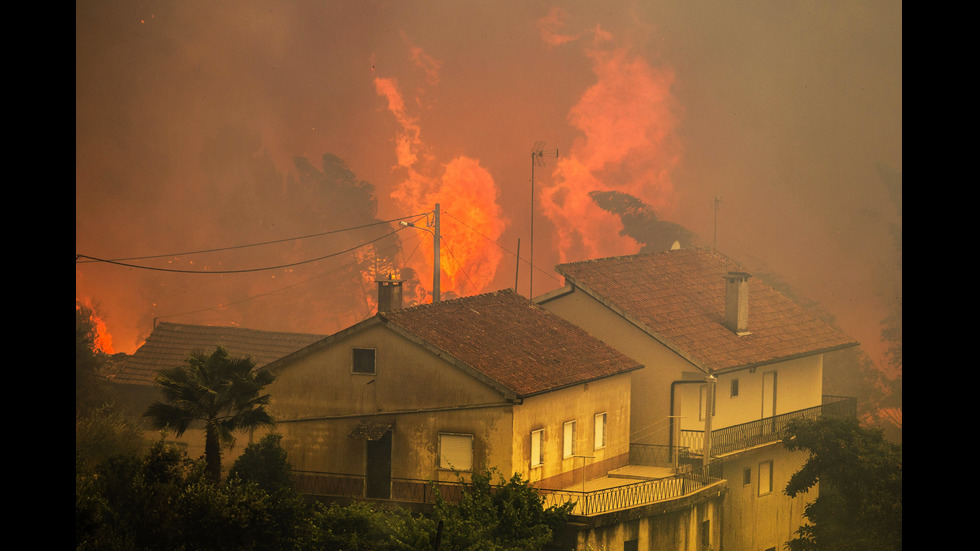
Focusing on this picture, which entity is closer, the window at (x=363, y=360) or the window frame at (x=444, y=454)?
the window frame at (x=444, y=454)

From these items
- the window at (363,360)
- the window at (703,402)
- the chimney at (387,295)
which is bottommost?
the window at (703,402)

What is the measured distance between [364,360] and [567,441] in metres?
6.13

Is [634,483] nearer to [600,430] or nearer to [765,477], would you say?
[600,430]

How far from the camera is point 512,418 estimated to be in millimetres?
28578

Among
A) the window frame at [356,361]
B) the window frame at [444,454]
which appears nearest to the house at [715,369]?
the window frame at [444,454]

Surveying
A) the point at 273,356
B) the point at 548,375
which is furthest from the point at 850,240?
the point at 548,375

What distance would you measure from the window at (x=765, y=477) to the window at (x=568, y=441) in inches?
374

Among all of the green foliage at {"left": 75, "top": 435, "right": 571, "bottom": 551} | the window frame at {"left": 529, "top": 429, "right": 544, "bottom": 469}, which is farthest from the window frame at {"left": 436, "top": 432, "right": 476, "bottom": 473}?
the window frame at {"left": 529, "top": 429, "right": 544, "bottom": 469}

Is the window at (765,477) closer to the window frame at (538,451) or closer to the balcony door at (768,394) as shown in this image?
the balcony door at (768,394)

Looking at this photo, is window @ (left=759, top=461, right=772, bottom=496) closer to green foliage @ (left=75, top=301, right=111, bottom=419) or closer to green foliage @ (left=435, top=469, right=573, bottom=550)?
green foliage @ (left=435, top=469, right=573, bottom=550)

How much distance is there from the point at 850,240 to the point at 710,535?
3848 centimetres

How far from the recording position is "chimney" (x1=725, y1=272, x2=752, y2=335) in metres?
39.5

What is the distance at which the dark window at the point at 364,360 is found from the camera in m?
30.1

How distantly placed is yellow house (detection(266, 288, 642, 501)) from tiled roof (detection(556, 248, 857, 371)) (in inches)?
214
